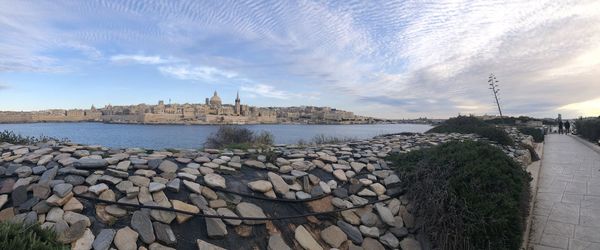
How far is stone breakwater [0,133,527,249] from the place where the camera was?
3.41 meters

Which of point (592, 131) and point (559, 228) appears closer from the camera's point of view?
point (559, 228)

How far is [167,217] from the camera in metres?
3.63

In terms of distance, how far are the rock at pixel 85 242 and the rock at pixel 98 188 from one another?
607 millimetres

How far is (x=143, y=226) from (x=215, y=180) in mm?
1181

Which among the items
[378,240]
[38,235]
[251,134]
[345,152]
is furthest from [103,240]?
[251,134]

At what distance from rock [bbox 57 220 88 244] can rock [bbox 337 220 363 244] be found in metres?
2.68

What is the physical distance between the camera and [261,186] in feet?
15.0

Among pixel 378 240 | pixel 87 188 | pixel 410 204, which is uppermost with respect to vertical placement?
pixel 87 188

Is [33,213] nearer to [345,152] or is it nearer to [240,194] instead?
[240,194]

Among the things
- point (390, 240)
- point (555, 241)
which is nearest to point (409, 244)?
point (390, 240)

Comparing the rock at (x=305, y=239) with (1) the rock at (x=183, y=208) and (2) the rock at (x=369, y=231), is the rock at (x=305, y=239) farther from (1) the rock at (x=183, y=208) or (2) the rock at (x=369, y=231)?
(1) the rock at (x=183, y=208)

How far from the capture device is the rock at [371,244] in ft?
13.9

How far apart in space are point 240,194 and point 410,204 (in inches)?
91.8

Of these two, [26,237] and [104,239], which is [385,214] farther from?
[26,237]
